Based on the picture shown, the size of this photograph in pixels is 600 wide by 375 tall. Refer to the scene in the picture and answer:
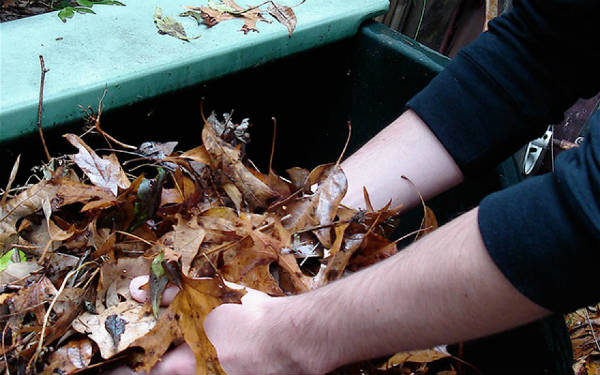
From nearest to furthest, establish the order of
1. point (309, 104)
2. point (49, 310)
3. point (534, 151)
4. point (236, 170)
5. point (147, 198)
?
point (49, 310), point (147, 198), point (236, 170), point (309, 104), point (534, 151)

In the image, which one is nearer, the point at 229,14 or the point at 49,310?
the point at 49,310

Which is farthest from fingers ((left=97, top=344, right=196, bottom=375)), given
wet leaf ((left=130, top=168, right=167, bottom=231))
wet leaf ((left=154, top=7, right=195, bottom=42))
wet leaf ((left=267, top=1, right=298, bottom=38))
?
wet leaf ((left=267, top=1, right=298, bottom=38))

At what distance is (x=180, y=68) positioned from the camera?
0.95 meters

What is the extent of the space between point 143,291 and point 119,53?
447 mm

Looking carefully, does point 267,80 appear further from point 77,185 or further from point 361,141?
point 77,185

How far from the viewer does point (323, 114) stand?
4.45 ft

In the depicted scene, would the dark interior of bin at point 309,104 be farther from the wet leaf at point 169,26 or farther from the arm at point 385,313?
the arm at point 385,313

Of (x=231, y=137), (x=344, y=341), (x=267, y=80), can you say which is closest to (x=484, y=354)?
(x=344, y=341)

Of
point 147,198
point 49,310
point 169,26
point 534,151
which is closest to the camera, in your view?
point 49,310

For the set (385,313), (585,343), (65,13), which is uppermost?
(65,13)

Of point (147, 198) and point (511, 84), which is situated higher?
point (511, 84)

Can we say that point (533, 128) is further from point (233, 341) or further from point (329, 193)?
point (233, 341)

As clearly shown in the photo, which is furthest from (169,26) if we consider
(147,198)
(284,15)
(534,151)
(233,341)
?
(534,151)

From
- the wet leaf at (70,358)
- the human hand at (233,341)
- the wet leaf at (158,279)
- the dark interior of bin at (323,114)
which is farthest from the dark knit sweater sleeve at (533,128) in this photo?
the wet leaf at (70,358)
